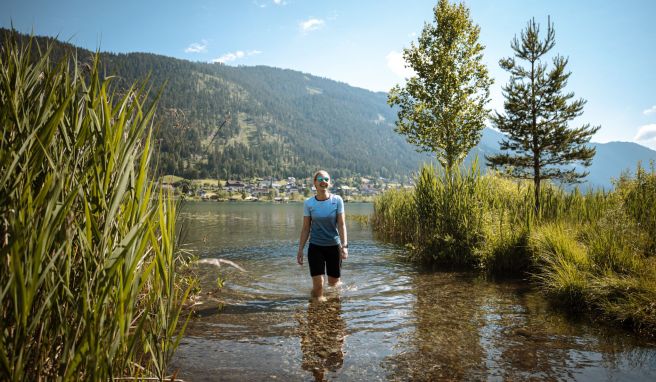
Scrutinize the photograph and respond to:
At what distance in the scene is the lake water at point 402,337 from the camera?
442 cm

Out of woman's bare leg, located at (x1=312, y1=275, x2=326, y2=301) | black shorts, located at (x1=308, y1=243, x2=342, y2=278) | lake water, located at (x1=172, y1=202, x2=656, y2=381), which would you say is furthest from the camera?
woman's bare leg, located at (x1=312, y1=275, x2=326, y2=301)

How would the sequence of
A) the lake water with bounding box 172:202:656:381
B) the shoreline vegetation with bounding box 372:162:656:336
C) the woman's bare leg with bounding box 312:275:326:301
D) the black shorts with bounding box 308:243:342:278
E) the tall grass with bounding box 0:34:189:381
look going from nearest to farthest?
1. the tall grass with bounding box 0:34:189:381
2. the lake water with bounding box 172:202:656:381
3. the shoreline vegetation with bounding box 372:162:656:336
4. the black shorts with bounding box 308:243:342:278
5. the woman's bare leg with bounding box 312:275:326:301

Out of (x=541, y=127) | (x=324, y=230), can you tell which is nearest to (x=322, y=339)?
(x=324, y=230)

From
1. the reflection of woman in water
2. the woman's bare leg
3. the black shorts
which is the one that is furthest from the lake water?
the black shorts

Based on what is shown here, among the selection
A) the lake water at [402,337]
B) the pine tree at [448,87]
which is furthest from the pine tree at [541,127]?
the lake water at [402,337]

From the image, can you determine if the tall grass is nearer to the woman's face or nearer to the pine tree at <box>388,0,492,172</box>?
the woman's face

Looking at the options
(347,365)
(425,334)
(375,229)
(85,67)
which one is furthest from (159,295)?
(375,229)

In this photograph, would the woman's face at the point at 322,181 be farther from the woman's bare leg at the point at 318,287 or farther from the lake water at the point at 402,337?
the lake water at the point at 402,337

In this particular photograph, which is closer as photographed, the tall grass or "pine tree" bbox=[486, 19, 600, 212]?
the tall grass

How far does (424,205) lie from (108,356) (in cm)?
1061

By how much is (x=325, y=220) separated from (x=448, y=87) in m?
15.6

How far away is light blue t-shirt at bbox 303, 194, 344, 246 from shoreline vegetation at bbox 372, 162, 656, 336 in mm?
4213

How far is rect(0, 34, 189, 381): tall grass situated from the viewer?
1.99 meters

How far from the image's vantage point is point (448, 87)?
66.1ft
